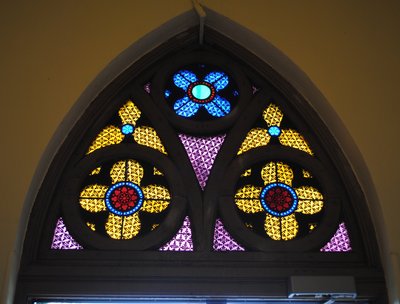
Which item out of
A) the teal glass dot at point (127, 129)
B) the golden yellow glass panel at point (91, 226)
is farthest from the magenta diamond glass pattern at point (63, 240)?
the teal glass dot at point (127, 129)

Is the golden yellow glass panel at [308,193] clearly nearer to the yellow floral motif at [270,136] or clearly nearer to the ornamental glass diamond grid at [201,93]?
the yellow floral motif at [270,136]

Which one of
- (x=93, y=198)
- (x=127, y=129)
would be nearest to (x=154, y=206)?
(x=93, y=198)

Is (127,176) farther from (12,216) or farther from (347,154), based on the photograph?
(347,154)

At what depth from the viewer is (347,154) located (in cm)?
421

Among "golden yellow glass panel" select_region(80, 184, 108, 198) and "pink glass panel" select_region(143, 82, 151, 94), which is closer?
"golden yellow glass panel" select_region(80, 184, 108, 198)

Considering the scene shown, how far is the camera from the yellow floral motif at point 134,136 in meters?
4.26

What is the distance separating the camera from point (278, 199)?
13.6ft

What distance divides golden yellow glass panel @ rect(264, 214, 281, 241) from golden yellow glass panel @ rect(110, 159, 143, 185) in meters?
0.87

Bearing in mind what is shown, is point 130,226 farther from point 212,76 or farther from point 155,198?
point 212,76

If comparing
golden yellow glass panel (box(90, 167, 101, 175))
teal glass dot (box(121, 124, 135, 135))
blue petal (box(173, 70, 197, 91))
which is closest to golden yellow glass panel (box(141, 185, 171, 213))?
golden yellow glass panel (box(90, 167, 101, 175))

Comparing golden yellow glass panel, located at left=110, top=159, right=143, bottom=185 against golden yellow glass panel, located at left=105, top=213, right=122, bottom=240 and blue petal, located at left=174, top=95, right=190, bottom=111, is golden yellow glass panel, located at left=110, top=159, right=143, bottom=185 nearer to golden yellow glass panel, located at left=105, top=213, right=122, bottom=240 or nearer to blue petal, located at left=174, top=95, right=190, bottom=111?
golden yellow glass panel, located at left=105, top=213, right=122, bottom=240

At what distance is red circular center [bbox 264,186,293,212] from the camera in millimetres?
4109

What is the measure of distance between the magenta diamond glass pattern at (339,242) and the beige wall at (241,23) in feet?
0.83

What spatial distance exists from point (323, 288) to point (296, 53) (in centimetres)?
156
